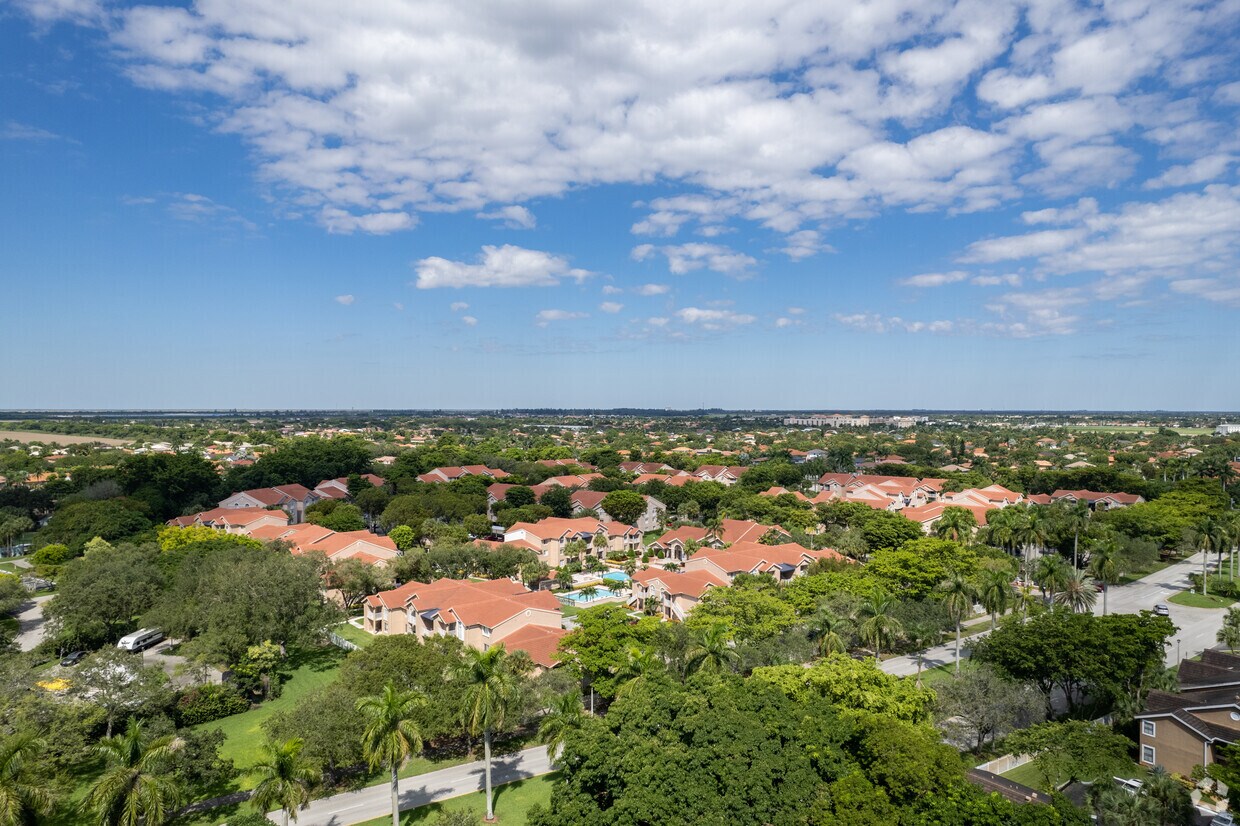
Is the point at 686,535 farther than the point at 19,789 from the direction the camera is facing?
Yes

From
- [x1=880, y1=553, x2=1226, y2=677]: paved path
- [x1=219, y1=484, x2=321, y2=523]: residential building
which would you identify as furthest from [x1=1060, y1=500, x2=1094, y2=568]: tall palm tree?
[x1=219, y1=484, x2=321, y2=523]: residential building

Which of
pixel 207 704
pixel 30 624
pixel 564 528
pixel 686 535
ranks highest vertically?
pixel 564 528

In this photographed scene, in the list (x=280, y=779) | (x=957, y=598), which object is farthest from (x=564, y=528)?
(x=280, y=779)

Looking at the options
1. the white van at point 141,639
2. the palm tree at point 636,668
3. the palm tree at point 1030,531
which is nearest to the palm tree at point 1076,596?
the palm tree at point 1030,531

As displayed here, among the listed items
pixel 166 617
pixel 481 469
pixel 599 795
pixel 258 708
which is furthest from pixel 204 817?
pixel 481 469

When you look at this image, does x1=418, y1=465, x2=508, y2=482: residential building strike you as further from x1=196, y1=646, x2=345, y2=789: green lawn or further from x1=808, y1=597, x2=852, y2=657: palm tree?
x1=808, y1=597, x2=852, y2=657: palm tree

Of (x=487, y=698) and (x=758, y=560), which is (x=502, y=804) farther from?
(x=758, y=560)

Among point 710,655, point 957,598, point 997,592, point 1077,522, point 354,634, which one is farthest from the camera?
point 1077,522

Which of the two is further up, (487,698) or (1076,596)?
(487,698)

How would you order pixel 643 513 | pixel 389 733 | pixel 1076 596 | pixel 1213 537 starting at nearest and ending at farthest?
pixel 389 733
pixel 1076 596
pixel 1213 537
pixel 643 513
